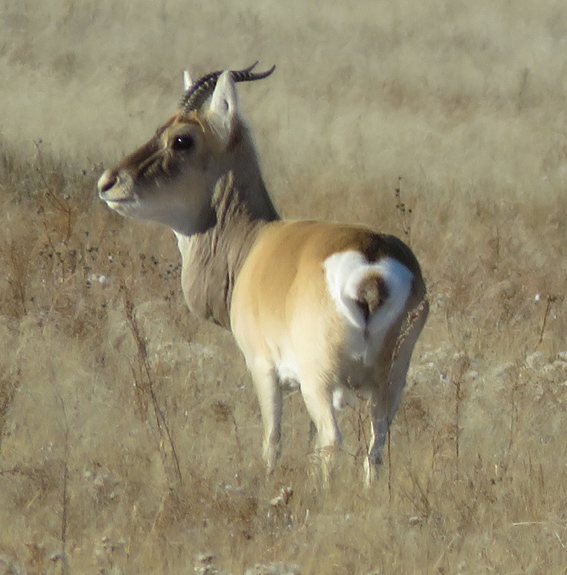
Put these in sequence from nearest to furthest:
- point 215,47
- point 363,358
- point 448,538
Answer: point 448,538
point 363,358
point 215,47

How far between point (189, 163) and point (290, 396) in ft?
4.67

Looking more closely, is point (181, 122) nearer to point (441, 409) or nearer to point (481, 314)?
point (441, 409)

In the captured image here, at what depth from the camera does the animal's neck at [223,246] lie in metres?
6.48

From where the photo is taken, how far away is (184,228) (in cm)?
668

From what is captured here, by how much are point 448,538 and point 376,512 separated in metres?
0.37

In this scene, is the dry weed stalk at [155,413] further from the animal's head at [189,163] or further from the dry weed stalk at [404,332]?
the dry weed stalk at [404,332]

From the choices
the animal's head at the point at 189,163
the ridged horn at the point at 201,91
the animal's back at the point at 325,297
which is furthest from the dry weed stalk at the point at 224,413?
the ridged horn at the point at 201,91

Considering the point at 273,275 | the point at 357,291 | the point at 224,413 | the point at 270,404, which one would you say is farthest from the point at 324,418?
the point at 224,413

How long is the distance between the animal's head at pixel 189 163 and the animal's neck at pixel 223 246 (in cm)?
7

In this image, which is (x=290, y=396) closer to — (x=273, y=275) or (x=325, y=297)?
(x=273, y=275)

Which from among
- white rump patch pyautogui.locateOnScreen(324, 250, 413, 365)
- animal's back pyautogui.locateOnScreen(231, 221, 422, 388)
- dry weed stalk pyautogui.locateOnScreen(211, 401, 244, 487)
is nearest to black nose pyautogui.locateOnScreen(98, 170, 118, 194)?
animal's back pyautogui.locateOnScreen(231, 221, 422, 388)

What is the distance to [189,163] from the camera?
21.2 ft

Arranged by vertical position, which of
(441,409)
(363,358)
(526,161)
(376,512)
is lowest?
(526,161)

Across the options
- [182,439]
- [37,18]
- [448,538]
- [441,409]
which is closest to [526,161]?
[441,409]
